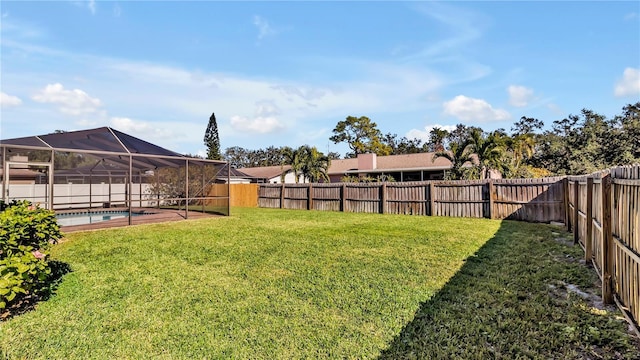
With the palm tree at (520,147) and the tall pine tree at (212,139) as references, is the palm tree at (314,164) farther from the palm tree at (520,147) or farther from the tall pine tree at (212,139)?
the tall pine tree at (212,139)

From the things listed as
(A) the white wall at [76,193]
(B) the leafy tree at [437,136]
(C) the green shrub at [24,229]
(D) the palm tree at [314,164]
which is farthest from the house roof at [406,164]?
(C) the green shrub at [24,229]

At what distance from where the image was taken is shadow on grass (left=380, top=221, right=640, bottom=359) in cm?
251

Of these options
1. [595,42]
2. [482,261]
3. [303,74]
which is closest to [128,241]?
[482,261]

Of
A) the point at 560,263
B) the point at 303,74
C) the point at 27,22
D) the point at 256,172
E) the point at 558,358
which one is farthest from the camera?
the point at 256,172

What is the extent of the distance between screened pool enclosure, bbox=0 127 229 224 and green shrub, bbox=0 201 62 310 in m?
5.54

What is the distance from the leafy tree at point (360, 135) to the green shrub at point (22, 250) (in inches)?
1514

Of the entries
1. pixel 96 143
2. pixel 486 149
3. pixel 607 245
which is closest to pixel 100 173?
pixel 96 143

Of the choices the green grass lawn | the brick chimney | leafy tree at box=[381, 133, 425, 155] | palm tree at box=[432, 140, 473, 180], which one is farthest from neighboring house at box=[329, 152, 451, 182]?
leafy tree at box=[381, 133, 425, 155]

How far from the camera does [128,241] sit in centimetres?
720

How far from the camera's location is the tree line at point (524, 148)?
1484 centimetres

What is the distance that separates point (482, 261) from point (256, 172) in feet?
101

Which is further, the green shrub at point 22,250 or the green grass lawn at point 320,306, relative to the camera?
the green shrub at point 22,250

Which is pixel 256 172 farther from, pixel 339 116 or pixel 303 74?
pixel 303 74

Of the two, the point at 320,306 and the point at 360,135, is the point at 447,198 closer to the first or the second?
the point at 320,306
